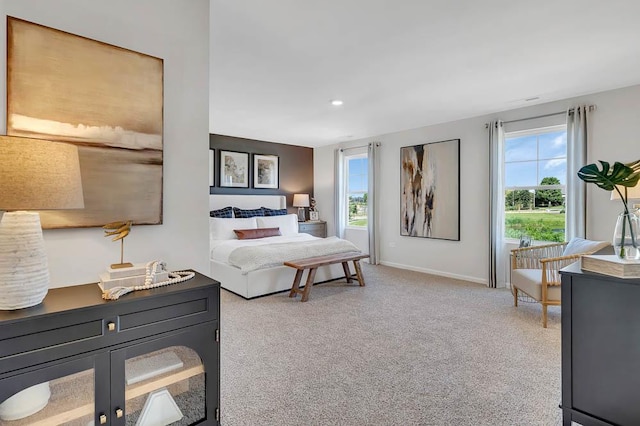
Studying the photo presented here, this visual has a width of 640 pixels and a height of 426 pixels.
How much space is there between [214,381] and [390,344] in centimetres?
172

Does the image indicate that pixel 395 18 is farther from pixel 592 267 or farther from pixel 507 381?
pixel 507 381

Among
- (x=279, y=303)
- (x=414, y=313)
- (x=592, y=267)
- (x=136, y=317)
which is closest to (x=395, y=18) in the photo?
(x=592, y=267)

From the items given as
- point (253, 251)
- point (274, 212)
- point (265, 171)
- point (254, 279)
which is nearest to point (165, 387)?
point (254, 279)

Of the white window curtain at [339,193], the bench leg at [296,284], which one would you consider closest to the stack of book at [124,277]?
the bench leg at [296,284]

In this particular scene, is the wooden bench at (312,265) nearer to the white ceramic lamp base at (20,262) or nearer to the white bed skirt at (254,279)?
the white bed skirt at (254,279)

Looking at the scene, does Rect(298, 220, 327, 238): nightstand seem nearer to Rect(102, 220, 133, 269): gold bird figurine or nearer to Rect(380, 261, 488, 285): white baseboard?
Rect(380, 261, 488, 285): white baseboard

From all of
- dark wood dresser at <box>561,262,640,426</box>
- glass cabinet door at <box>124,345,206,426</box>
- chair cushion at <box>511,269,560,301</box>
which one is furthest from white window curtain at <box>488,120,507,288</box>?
glass cabinet door at <box>124,345,206,426</box>

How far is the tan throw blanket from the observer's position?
4.23m

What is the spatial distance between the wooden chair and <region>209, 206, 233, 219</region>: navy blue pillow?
447 centimetres

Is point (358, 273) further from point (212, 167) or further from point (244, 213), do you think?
point (212, 167)

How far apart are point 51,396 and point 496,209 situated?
4.94 meters

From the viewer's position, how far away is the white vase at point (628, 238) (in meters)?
1.65

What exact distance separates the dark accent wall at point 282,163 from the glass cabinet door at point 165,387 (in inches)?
189

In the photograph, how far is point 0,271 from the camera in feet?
3.84
